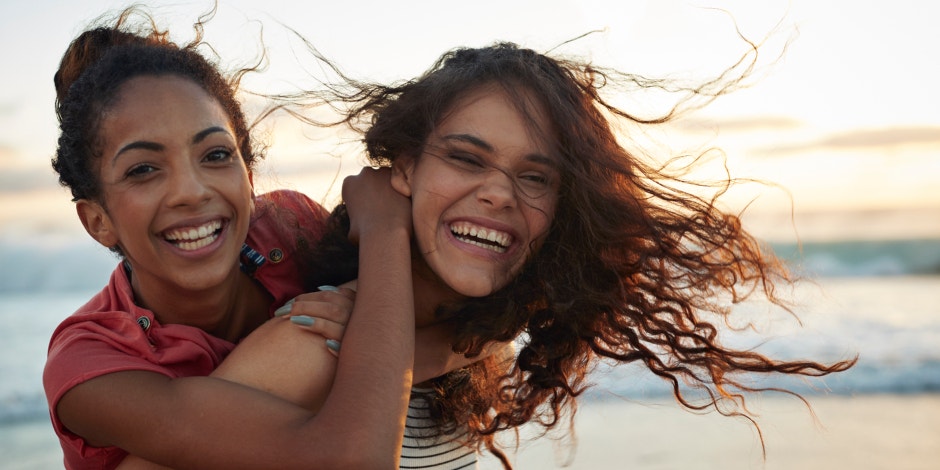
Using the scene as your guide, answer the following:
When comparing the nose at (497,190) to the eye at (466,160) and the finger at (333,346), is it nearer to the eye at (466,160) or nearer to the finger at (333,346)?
the eye at (466,160)

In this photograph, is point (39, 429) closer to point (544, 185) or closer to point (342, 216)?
point (342, 216)

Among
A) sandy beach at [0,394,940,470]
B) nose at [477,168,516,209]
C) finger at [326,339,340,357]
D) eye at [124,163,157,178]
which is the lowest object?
sandy beach at [0,394,940,470]

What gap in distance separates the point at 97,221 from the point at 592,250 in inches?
69.2

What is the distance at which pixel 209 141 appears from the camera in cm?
305

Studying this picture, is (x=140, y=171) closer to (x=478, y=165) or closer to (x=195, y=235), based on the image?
(x=195, y=235)

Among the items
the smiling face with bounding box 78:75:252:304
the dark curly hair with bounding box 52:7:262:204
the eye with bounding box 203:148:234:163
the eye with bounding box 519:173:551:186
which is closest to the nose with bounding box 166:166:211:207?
the smiling face with bounding box 78:75:252:304

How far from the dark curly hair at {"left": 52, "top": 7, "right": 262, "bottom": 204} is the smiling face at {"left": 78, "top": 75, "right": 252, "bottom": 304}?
0.17ft

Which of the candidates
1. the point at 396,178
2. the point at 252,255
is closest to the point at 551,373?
the point at 396,178

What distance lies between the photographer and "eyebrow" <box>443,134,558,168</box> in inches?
125

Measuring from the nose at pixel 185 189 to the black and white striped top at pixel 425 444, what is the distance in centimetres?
113

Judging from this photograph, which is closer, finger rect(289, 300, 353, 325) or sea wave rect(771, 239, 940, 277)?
finger rect(289, 300, 353, 325)

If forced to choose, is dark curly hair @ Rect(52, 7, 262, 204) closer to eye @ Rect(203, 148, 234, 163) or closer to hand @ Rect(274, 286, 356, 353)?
eye @ Rect(203, 148, 234, 163)

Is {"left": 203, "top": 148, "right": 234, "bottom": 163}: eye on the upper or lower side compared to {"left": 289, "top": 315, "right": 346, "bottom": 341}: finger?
upper

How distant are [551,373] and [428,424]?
20.7 inches
